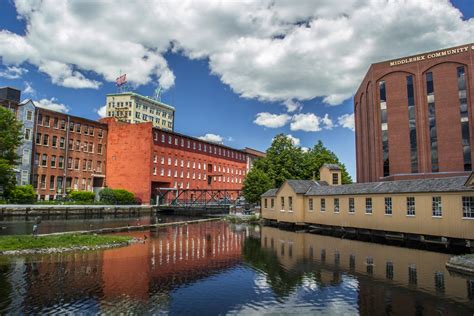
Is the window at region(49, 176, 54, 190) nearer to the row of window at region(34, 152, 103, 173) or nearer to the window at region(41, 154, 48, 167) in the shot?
the row of window at region(34, 152, 103, 173)

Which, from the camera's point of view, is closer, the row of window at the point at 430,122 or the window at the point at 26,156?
the row of window at the point at 430,122

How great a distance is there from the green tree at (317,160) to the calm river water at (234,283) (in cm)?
3746

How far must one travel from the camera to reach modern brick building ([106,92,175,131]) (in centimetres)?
14875

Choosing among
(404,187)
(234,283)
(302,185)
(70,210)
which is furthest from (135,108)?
(234,283)

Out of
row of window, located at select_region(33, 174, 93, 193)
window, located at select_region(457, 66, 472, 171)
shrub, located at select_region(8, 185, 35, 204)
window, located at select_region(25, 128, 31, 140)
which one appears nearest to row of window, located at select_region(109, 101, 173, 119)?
row of window, located at select_region(33, 174, 93, 193)

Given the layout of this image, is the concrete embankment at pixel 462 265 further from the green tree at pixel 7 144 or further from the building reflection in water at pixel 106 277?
the green tree at pixel 7 144

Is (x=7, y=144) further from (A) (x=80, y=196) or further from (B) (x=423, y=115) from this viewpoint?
(B) (x=423, y=115)

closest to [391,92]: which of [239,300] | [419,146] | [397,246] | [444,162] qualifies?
[419,146]

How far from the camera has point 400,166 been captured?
193ft

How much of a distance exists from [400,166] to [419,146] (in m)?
4.02

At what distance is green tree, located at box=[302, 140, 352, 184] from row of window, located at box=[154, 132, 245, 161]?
102 feet

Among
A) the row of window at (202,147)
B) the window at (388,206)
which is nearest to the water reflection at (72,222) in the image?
the row of window at (202,147)

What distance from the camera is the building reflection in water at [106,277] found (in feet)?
43.0

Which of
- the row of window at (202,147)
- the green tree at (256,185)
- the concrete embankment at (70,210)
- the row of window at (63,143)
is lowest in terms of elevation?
the concrete embankment at (70,210)
